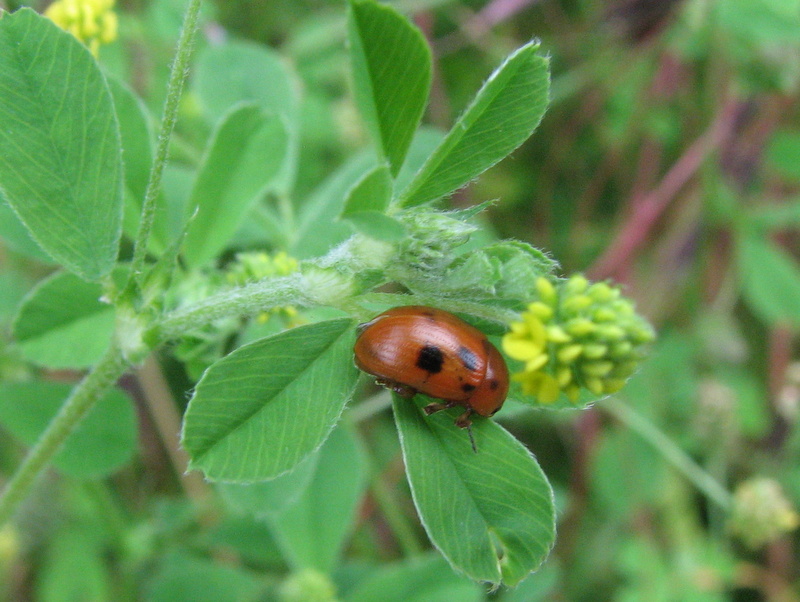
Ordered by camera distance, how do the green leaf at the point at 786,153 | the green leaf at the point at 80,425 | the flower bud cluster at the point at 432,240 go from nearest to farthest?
the flower bud cluster at the point at 432,240
the green leaf at the point at 80,425
the green leaf at the point at 786,153

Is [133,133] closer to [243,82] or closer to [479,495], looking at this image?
[243,82]

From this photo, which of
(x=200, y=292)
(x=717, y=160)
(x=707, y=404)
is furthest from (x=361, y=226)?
(x=717, y=160)

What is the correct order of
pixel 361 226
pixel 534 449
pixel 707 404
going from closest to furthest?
pixel 361 226 → pixel 707 404 → pixel 534 449

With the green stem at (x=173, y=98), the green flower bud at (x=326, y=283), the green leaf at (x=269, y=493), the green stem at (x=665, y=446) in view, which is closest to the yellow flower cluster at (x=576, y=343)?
the green flower bud at (x=326, y=283)

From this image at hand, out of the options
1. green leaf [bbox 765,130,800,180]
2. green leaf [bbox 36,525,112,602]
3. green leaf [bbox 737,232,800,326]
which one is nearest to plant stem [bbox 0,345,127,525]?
green leaf [bbox 36,525,112,602]

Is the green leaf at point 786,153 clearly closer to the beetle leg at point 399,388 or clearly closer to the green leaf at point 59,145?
the beetle leg at point 399,388

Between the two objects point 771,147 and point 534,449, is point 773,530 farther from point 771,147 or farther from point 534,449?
point 771,147

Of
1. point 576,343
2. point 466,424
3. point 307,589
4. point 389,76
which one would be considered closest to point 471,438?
point 466,424
